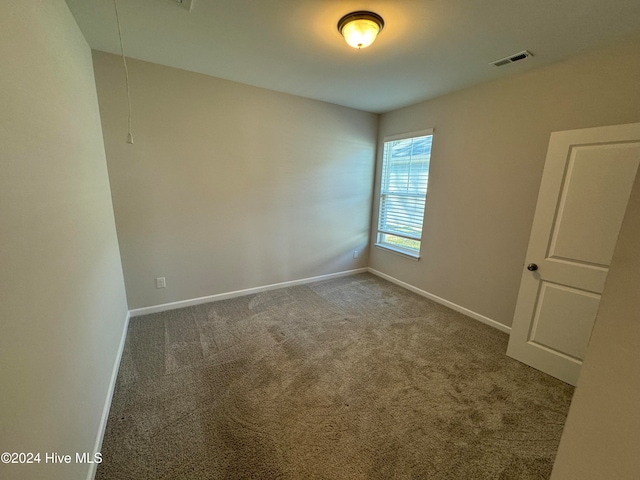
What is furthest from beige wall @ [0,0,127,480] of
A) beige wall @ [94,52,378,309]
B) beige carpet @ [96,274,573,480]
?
beige wall @ [94,52,378,309]

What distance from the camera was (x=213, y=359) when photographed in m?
2.17

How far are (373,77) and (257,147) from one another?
1.53 meters

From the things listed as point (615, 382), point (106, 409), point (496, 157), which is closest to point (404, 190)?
point (496, 157)

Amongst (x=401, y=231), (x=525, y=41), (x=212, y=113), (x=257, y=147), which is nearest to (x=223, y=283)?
(x=257, y=147)

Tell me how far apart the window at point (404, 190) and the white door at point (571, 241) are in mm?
1495

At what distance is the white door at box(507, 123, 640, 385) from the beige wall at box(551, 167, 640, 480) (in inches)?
67.1

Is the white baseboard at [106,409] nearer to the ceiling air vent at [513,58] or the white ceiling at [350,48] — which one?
the white ceiling at [350,48]

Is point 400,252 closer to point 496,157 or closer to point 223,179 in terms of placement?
point 496,157

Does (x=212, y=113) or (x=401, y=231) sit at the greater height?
(x=212, y=113)

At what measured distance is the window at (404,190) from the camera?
347 cm

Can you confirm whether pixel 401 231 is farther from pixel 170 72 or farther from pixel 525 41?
pixel 170 72

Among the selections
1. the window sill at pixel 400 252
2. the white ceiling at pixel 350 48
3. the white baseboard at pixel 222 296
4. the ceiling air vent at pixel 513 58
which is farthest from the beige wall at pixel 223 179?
the ceiling air vent at pixel 513 58

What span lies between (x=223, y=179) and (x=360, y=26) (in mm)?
2064

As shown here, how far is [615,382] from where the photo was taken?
67 centimetres
